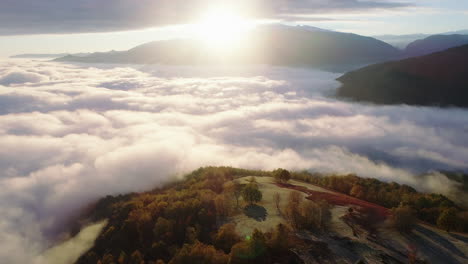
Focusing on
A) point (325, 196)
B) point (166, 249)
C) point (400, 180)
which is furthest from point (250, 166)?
point (166, 249)

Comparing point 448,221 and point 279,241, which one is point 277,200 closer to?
point 279,241

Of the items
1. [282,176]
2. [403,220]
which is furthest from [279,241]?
[282,176]

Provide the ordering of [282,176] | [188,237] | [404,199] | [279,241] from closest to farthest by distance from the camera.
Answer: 1. [279,241]
2. [188,237]
3. [404,199]
4. [282,176]

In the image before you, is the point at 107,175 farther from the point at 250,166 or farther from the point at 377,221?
the point at 377,221

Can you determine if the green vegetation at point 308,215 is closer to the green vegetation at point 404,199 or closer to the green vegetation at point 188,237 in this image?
the green vegetation at point 188,237

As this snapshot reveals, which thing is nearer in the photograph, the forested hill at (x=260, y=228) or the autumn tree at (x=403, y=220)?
the forested hill at (x=260, y=228)

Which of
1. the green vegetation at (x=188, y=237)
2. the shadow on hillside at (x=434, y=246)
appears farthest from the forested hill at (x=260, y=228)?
the shadow on hillside at (x=434, y=246)

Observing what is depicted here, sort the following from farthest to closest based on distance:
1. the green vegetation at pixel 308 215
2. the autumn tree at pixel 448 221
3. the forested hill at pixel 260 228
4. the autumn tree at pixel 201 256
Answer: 1. the autumn tree at pixel 448 221
2. the green vegetation at pixel 308 215
3. the autumn tree at pixel 201 256
4. the forested hill at pixel 260 228
